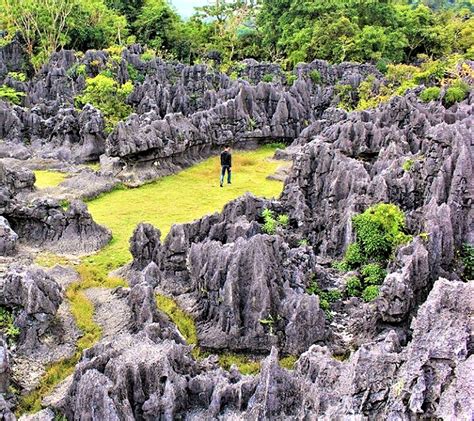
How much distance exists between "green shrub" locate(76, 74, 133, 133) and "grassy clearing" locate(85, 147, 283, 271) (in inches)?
246

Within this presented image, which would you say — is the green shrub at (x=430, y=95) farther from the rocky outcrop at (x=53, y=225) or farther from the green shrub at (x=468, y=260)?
the rocky outcrop at (x=53, y=225)

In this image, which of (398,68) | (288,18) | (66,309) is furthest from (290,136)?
(66,309)

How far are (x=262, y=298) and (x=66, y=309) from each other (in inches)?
178

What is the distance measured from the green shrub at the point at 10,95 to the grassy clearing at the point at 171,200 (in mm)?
12158

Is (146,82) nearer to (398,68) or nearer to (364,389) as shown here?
(398,68)

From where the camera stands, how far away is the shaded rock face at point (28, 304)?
11555mm

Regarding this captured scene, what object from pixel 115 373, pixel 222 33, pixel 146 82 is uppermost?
pixel 222 33

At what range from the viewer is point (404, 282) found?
1165 cm

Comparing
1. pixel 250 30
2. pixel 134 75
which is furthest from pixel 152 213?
pixel 250 30

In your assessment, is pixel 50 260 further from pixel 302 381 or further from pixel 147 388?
pixel 302 381

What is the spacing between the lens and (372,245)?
46.7 feet

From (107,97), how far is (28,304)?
68.9ft

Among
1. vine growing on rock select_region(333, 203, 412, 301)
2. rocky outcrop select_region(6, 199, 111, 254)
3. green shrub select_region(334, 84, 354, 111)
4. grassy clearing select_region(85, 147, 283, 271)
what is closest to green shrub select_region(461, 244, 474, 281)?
vine growing on rock select_region(333, 203, 412, 301)

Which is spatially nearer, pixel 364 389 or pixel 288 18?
pixel 364 389
